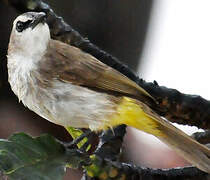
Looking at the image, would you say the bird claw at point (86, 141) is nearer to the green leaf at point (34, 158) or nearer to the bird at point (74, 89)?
the bird at point (74, 89)

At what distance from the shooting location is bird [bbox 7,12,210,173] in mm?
2248

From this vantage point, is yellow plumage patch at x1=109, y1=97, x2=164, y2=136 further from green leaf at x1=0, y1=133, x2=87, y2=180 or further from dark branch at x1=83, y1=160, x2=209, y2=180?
green leaf at x1=0, y1=133, x2=87, y2=180

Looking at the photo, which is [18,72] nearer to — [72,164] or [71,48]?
[71,48]

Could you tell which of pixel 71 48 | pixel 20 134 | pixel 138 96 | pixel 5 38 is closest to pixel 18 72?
pixel 71 48

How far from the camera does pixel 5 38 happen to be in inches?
136

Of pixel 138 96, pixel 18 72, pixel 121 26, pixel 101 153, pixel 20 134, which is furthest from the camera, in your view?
pixel 121 26

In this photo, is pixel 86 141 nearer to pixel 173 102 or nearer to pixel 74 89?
pixel 74 89

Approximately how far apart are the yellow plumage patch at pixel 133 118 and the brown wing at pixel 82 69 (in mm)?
59

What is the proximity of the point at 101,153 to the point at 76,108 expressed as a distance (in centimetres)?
31

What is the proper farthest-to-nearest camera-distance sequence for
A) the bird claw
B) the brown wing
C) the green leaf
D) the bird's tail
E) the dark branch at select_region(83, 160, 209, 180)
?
the brown wing
the bird claw
the bird's tail
the dark branch at select_region(83, 160, 209, 180)
the green leaf

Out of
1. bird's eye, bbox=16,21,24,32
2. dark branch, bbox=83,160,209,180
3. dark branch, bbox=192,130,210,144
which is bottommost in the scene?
dark branch, bbox=83,160,209,180

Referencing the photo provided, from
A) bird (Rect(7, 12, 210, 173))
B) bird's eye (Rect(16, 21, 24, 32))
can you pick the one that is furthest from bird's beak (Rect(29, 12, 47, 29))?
bird's eye (Rect(16, 21, 24, 32))

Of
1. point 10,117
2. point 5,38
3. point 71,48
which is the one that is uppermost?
point 71,48

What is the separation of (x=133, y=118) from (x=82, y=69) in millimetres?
275
